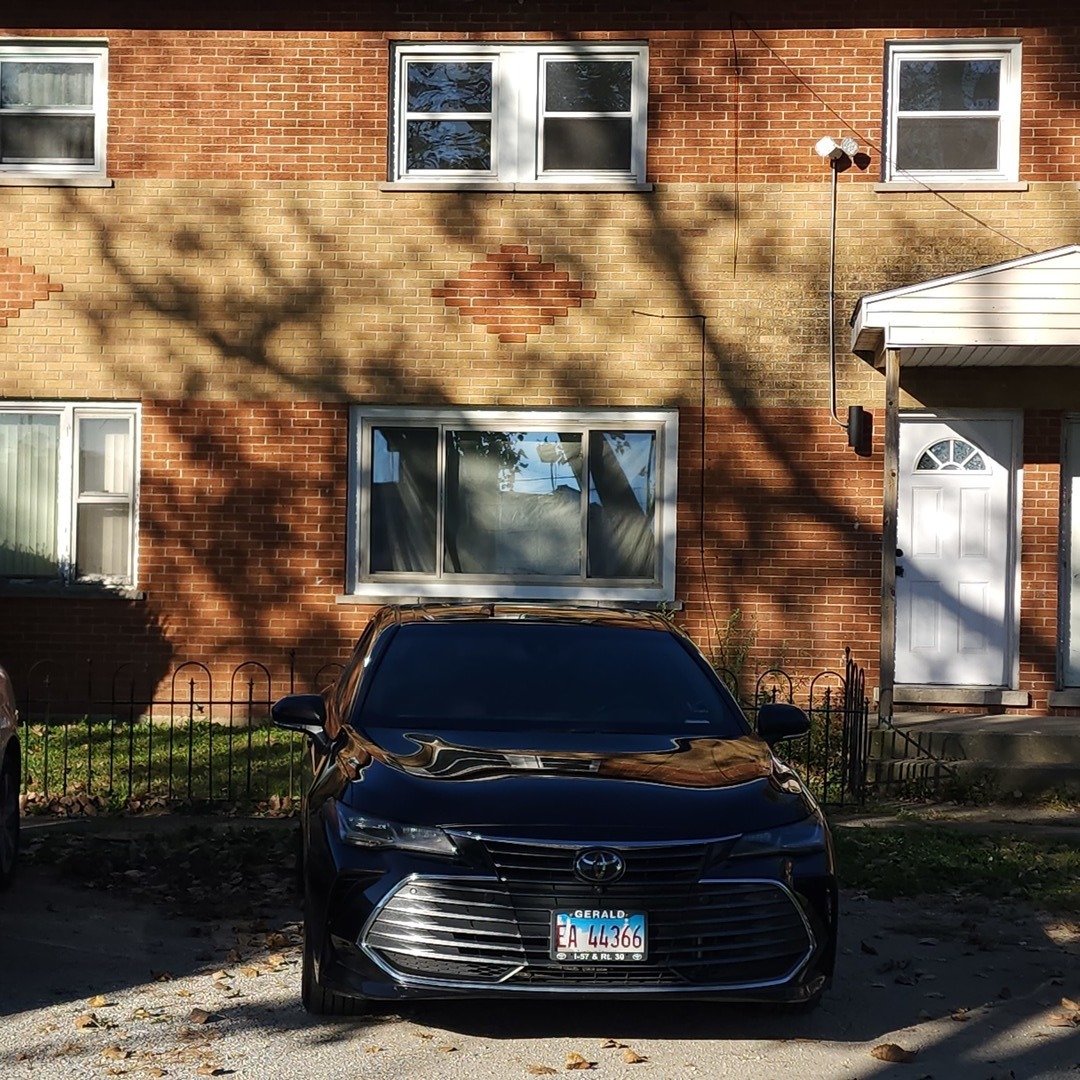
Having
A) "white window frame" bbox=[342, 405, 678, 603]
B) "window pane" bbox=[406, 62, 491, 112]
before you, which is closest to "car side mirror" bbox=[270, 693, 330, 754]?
"white window frame" bbox=[342, 405, 678, 603]

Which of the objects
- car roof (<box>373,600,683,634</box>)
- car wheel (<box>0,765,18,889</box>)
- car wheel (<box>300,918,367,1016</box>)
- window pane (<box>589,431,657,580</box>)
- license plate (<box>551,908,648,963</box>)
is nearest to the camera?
license plate (<box>551,908,648,963</box>)

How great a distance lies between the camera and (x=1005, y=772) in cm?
1148

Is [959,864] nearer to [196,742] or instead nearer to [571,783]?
[571,783]

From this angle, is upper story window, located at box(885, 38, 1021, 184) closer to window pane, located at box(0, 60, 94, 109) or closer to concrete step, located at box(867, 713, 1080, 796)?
concrete step, located at box(867, 713, 1080, 796)

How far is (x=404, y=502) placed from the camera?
14195 mm

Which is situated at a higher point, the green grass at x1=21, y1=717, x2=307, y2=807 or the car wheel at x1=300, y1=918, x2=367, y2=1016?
the car wheel at x1=300, y1=918, x2=367, y2=1016

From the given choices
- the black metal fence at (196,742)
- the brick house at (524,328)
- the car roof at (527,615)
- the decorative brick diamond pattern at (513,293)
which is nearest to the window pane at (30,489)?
the brick house at (524,328)

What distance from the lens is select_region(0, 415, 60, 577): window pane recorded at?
1427 cm

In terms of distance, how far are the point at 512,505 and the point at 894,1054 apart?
348 inches

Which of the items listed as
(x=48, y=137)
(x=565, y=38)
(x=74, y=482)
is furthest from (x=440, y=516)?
(x=48, y=137)

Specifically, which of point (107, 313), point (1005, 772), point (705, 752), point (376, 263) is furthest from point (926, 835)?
point (107, 313)

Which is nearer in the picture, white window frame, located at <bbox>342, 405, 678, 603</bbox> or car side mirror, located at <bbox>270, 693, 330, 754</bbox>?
car side mirror, located at <bbox>270, 693, 330, 754</bbox>

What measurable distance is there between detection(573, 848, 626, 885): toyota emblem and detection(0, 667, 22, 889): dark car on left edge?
378cm

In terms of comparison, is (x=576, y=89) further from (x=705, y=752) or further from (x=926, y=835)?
(x=705, y=752)
